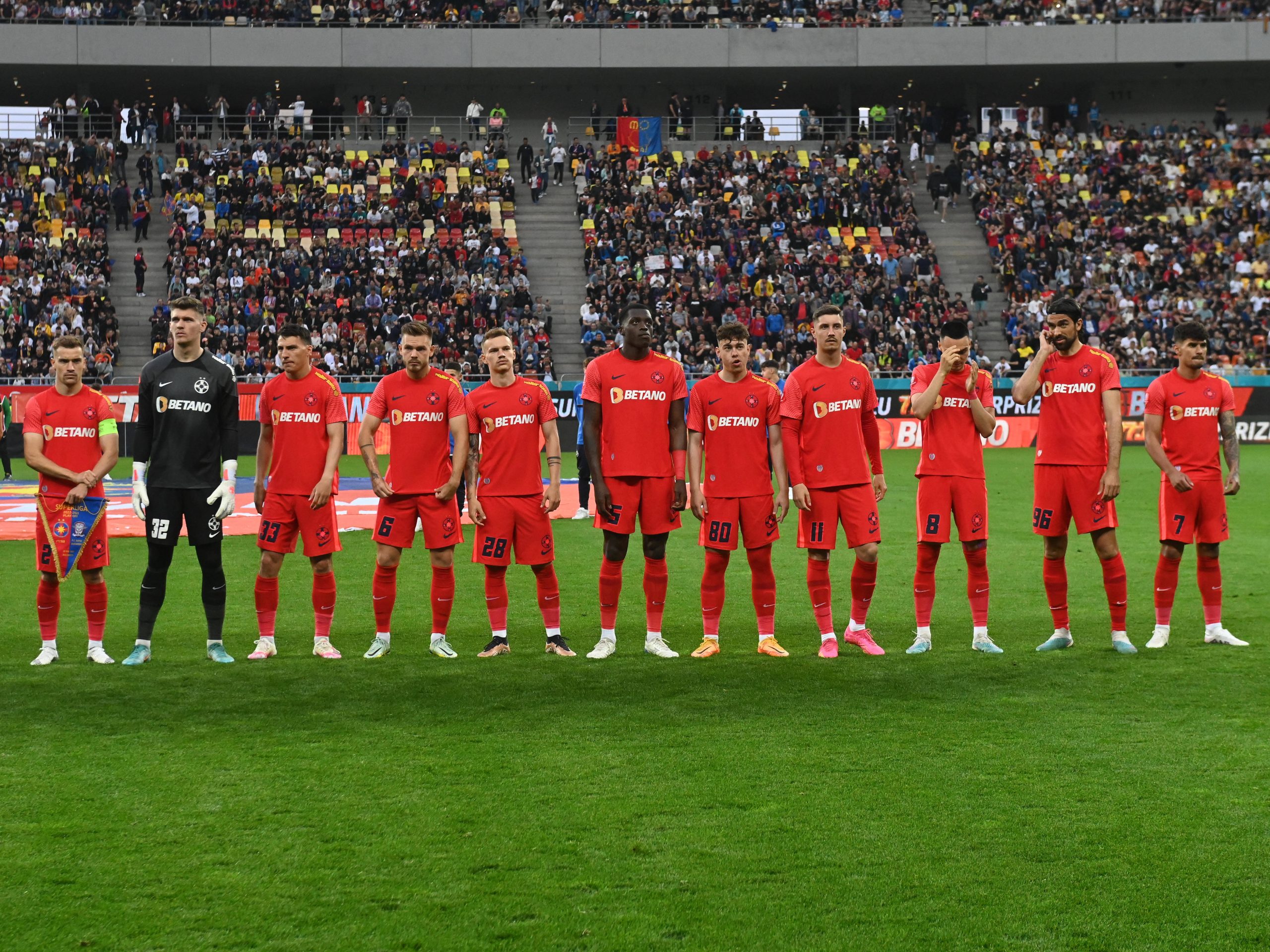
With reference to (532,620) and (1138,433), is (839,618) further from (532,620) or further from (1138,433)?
(1138,433)

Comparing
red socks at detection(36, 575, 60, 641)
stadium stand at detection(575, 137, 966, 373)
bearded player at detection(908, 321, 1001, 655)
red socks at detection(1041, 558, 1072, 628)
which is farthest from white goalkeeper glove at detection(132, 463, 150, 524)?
stadium stand at detection(575, 137, 966, 373)

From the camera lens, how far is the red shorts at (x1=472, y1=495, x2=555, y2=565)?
906 cm

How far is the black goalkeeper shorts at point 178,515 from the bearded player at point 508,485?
1691 mm

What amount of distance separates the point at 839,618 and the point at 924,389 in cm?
218

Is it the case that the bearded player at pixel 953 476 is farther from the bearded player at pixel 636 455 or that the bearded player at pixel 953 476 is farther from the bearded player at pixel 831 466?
the bearded player at pixel 636 455

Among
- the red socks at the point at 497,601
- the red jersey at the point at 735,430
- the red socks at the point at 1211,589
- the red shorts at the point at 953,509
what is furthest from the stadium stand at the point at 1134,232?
the red socks at the point at 497,601

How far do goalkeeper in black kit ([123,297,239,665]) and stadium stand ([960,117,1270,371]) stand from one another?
99.2 feet

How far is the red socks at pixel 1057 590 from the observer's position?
29.8 ft

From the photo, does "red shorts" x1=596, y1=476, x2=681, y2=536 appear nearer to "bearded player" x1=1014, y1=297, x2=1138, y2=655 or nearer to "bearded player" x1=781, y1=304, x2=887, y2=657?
"bearded player" x1=781, y1=304, x2=887, y2=657

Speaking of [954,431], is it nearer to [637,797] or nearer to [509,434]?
[509,434]

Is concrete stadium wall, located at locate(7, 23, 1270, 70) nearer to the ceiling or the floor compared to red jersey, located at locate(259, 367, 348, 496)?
nearer to the ceiling

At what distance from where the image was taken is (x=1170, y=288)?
39.3m

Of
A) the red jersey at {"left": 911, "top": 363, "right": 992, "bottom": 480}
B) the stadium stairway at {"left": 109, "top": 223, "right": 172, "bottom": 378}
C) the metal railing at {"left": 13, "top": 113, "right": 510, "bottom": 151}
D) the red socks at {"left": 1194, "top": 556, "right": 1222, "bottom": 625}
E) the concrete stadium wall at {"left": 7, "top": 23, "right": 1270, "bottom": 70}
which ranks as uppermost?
the concrete stadium wall at {"left": 7, "top": 23, "right": 1270, "bottom": 70}

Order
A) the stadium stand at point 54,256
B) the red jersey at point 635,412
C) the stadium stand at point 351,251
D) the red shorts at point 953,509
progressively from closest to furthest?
1. the red jersey at point 635,412
2. the red shorts at point 953,509
3. the stadium stand at point 54,256
4. the stadium stand at point 351,251
